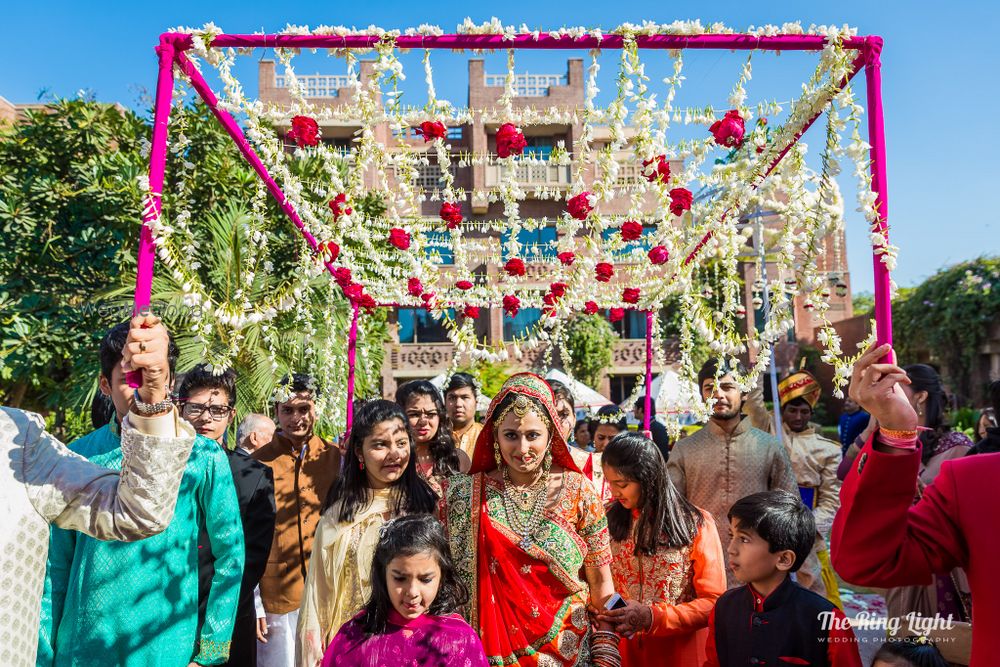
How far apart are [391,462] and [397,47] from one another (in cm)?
173

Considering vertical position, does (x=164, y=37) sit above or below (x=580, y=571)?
above

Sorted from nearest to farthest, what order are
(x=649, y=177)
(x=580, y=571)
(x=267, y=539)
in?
(x=580, y=571) < (x=267, y=539) < (x=649, y=177)

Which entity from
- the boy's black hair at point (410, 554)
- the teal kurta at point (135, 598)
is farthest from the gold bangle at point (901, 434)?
the teal kurta at point (135, 598)

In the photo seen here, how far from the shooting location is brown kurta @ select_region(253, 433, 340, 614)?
13.6 ft

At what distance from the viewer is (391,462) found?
2.97 metres

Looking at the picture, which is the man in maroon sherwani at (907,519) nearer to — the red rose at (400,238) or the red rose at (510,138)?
the red rose at (510,138)

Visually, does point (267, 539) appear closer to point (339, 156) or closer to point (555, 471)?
point (555, 471)

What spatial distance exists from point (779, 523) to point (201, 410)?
2.43 m

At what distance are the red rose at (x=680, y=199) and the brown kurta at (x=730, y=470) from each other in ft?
4.72

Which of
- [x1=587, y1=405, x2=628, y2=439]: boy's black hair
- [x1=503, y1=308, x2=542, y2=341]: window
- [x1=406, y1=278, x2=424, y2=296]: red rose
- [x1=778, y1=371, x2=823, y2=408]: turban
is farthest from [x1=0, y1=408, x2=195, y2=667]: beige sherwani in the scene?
[x1=503, y1=308, x2=542, y2=341]: window

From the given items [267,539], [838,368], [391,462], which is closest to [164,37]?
[391,462]

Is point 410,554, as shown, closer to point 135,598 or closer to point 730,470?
point 135,598

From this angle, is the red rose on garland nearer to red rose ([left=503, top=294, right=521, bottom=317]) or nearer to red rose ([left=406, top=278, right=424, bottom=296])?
red rose ([left=406, top=278, right=424, bottom=296])

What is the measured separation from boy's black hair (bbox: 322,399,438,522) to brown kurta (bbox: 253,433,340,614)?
3.58ft
